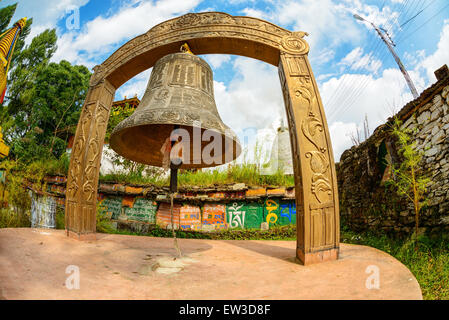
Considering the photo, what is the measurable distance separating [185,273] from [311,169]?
119 cm

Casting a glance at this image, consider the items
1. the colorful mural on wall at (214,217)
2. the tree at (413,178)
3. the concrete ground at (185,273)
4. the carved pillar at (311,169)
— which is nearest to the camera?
the concrete ground at (185,273)

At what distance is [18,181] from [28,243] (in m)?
5.04

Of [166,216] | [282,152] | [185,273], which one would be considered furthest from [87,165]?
[282,152]

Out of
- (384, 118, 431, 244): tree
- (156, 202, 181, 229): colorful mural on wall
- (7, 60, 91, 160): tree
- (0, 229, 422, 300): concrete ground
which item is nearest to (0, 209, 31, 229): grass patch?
(156, 202, 181, 229): colorful mural on wall

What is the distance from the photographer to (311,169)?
1.92 meters

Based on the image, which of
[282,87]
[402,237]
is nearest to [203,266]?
[282,87]

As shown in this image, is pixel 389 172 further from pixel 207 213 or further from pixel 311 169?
pixel 311 169

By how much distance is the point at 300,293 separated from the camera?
1.27 m

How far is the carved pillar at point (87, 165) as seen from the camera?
2.61 meters

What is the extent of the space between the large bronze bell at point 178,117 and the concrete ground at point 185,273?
91 centimetres

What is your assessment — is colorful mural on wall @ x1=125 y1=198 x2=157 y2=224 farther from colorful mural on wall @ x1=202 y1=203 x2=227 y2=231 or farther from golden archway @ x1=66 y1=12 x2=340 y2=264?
golden archway @ x1=66 y1=12 x2=340 y2=264

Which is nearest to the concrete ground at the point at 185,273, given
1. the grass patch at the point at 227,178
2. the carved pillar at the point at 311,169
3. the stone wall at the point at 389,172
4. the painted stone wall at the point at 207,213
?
the carved pillar at the point at 311,169

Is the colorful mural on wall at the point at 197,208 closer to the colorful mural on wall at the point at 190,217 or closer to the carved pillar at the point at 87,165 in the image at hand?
the colorful mural on wall at the point at 190,217
